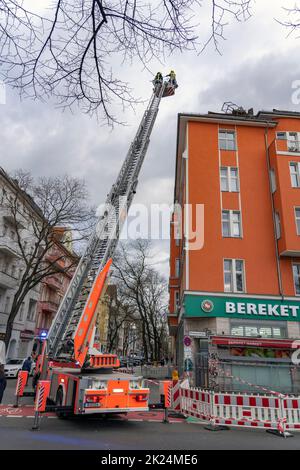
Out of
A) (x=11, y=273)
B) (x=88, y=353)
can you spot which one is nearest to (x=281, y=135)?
(x=88, y=353)

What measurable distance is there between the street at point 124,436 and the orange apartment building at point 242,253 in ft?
26.0

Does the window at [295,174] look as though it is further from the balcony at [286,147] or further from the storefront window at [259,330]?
the storefront window at [259,330]

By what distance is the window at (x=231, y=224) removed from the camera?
2184 cm

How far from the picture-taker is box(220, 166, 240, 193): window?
23.0 m

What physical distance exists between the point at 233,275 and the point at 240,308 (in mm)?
2057

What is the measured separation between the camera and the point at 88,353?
9.61 meters

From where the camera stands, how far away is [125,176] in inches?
617

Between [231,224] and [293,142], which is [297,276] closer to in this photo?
[231,224]

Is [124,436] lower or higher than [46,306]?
lower

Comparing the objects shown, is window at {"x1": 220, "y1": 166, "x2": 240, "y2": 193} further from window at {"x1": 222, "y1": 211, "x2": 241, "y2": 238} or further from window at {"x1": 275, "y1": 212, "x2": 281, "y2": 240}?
window at {"x1": 275, "y1": 212, "x2": 281, "y2": 240}

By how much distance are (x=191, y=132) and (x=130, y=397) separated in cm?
1945

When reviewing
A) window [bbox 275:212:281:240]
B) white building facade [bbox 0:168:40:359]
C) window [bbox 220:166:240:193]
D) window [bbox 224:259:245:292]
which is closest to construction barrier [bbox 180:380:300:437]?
window [bbox 224:259:245:292]

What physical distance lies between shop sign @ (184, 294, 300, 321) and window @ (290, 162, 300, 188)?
7.45 meters

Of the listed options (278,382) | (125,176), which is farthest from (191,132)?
(278,382)
